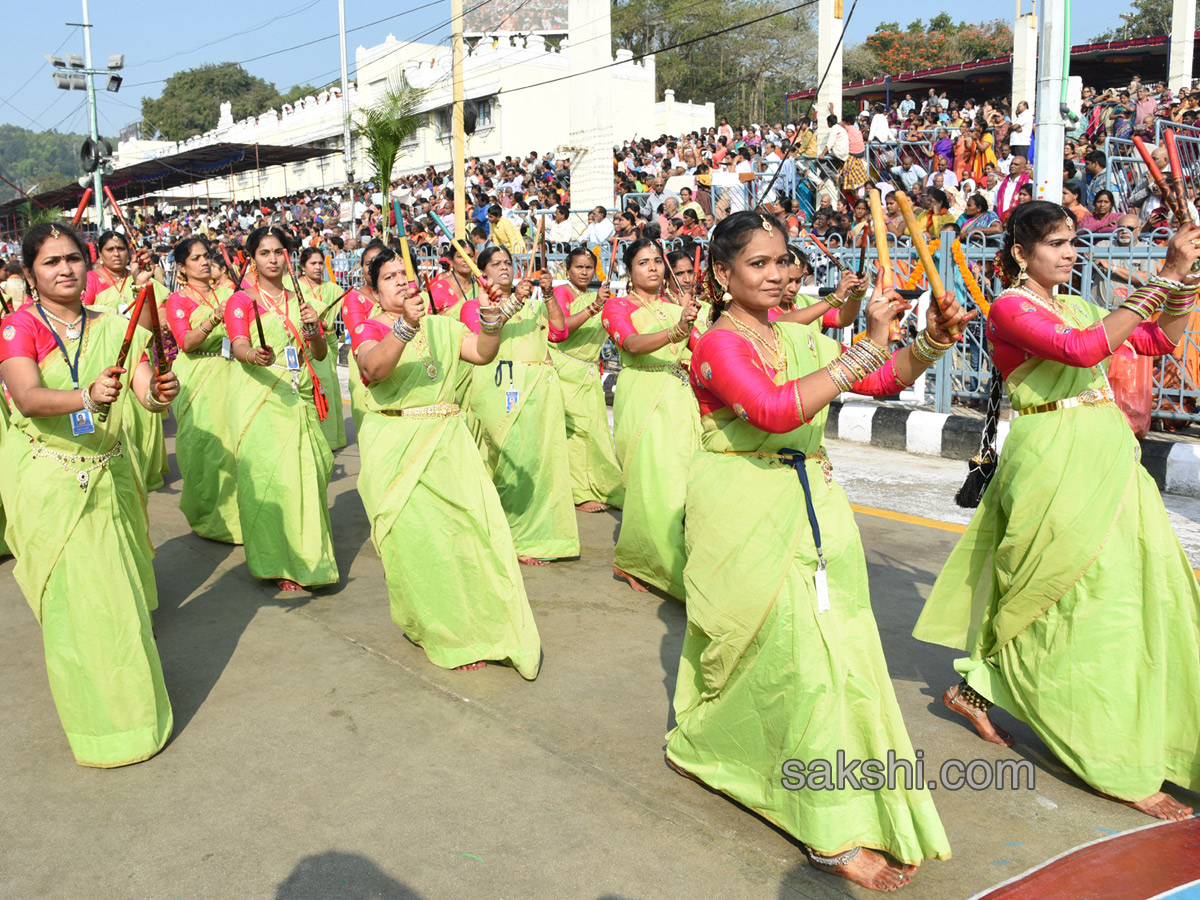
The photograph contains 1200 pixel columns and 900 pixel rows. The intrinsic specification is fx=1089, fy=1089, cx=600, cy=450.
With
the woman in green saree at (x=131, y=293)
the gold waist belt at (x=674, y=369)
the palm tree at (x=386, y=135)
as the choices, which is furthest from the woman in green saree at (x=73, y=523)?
the palm tree at (x=386, y=135)

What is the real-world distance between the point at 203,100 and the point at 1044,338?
86.6 meters

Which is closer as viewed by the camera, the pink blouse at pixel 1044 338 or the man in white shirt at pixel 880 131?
the pink blouse at pixel 1044 338

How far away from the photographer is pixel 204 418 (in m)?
7.04

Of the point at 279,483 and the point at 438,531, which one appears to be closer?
the point at 438,531

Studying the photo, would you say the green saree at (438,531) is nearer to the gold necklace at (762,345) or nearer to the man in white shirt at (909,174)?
the gold necklace at (762,345)

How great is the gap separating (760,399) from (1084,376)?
1.39 m

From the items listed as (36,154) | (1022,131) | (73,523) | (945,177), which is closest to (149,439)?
(73,523)

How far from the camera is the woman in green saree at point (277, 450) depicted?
577 centimetres

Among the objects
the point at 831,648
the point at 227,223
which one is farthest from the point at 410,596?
the point at 227,223

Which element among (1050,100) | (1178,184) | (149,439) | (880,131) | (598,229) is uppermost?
(880,131)

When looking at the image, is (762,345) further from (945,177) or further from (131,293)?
(945,177)

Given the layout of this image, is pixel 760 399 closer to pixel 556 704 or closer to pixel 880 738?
pixel 880 738

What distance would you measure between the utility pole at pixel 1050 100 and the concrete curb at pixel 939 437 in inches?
74.7

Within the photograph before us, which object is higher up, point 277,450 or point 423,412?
point 423,412
